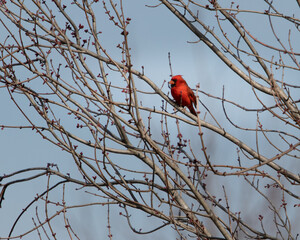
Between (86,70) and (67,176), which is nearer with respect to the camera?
(67,176)

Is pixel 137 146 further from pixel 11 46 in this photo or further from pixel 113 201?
pixel 11 46

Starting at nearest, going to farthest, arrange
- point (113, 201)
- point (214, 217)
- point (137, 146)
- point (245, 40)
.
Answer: point (214, 217)
point (113, 201)
point (137, 146)
point (245, 40)

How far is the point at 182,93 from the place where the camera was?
28.5 ft

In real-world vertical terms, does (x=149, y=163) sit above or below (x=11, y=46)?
below

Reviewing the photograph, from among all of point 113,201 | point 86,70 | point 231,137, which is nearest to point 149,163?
point 113,201

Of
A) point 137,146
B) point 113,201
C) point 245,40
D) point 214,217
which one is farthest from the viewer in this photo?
point 245,40

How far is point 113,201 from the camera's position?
6.00 meters

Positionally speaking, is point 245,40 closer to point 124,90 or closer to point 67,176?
point 124,90

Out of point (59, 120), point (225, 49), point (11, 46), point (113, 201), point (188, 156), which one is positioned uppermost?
point (11, 46)

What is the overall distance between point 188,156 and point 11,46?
2700 mm

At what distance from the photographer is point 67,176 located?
249 inches

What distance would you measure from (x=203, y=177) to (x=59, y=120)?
1914mm

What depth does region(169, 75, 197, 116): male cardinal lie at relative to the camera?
872 cm

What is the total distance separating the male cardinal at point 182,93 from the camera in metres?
8.72
